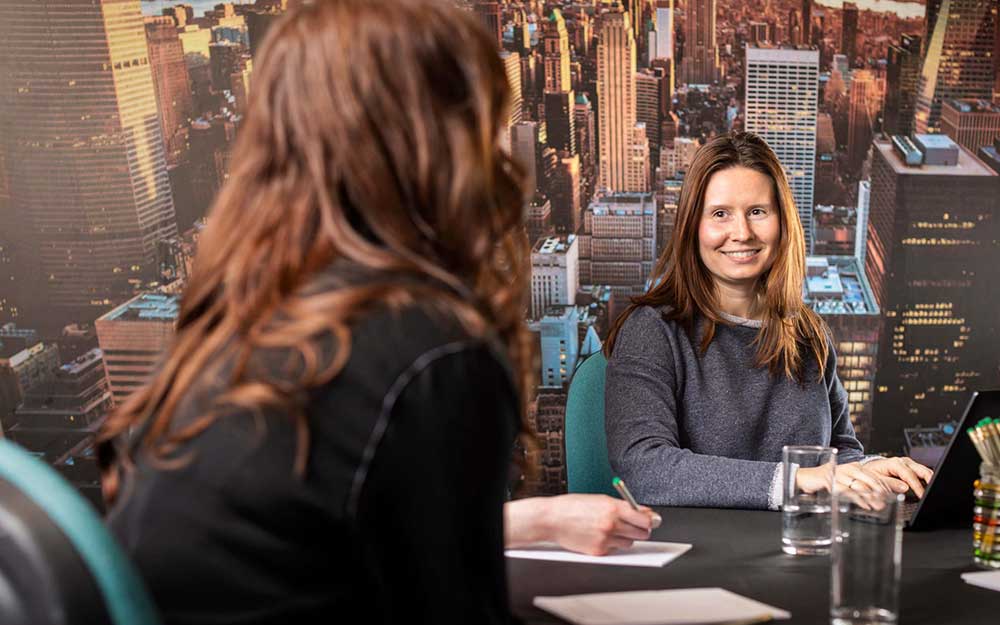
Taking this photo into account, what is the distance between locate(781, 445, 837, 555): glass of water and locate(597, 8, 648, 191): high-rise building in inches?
86.1

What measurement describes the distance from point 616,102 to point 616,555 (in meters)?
2.39

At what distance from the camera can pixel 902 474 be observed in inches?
67.2

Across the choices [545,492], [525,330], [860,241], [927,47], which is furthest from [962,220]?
[525,330]

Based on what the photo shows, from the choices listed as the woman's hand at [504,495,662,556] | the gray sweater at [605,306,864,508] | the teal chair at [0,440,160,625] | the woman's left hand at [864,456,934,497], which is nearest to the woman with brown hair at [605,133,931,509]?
the gray sweater at [605,306,864,508]

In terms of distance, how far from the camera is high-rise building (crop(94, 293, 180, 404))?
11.3 feet

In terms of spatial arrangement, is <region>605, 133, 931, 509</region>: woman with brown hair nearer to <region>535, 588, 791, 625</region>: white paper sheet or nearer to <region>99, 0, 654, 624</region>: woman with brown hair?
<region>535, 588, 791, 625</region>: white paper sheet

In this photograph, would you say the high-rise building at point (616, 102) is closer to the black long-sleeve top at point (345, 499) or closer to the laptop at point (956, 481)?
the laptop at point (956, 481)

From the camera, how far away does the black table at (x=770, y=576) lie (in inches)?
47.1

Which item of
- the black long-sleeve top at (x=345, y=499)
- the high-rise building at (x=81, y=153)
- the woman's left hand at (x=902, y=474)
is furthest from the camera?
the high-rise building at (x=81, y=153)

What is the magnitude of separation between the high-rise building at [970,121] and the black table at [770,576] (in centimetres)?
230

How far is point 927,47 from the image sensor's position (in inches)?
135

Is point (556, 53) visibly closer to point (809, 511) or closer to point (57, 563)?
point (809, 511)

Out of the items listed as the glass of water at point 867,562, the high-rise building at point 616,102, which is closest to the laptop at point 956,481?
the glass of water at point 867,562

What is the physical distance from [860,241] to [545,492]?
141 cm
